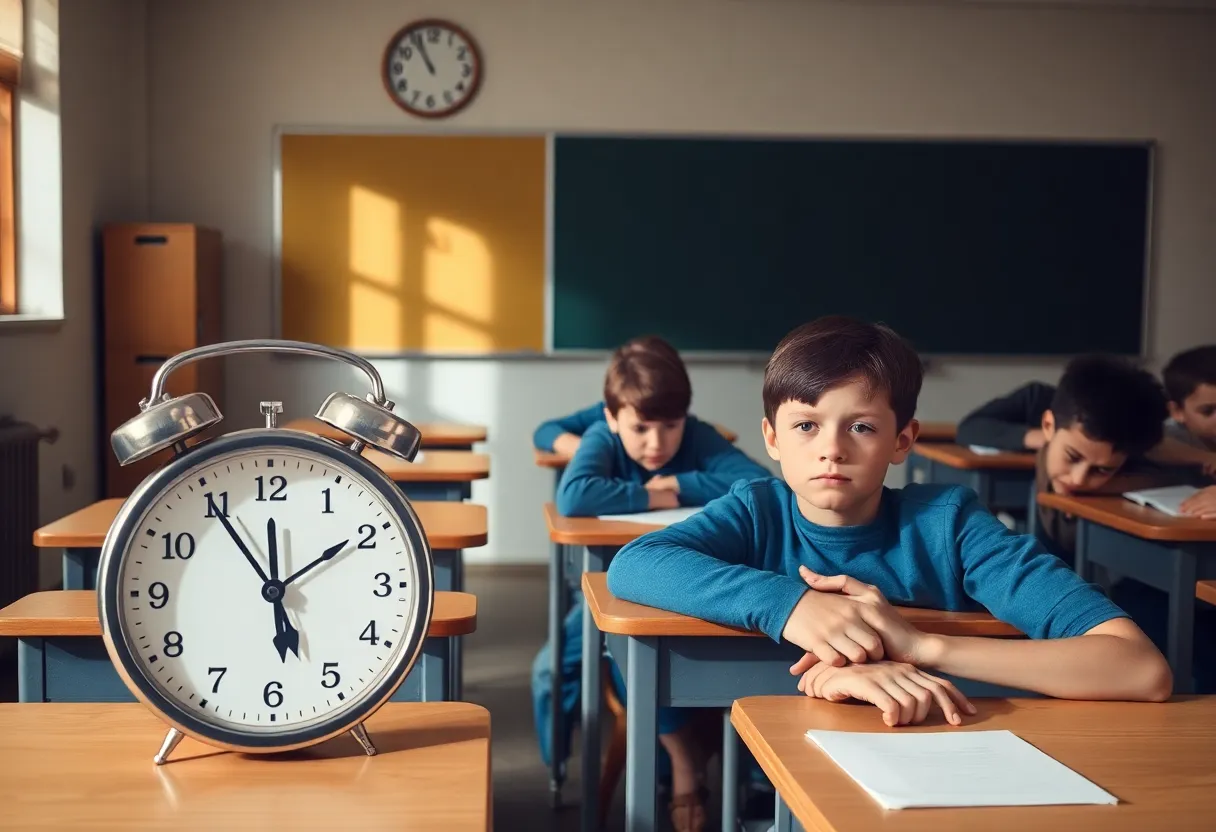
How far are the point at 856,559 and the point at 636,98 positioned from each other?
14.1 ft

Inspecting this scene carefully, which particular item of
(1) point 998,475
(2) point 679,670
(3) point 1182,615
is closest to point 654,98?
(1) point 998,475

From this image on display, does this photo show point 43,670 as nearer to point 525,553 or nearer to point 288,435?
point 288,435

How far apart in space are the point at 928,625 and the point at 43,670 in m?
1.08

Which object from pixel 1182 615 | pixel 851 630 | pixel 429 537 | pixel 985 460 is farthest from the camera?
pixel 985 460

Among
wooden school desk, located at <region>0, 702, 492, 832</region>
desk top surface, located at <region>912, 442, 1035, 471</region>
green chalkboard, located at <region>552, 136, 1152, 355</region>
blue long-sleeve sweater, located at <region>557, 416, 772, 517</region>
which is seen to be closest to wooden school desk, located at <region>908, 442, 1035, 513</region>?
desk top surface, located at <region>912, 442, 1035, 471</region>

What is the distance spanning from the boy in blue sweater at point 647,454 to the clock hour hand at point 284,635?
1.63 m

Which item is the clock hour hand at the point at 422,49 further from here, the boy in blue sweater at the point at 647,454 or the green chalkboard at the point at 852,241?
the boy in blue sweater at the point at 647,454

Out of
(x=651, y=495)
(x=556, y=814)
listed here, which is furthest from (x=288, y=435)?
(x=556, y=814)

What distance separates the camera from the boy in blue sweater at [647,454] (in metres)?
2.69

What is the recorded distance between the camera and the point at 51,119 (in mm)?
4492

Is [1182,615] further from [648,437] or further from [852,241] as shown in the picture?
[852,241]

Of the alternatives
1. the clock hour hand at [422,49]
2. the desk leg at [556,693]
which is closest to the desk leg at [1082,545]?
the desk leg at [556,693]

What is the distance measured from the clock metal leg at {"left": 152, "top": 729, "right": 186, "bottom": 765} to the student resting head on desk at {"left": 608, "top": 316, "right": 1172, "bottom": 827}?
24.0 inches

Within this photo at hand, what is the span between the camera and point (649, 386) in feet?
9.15
